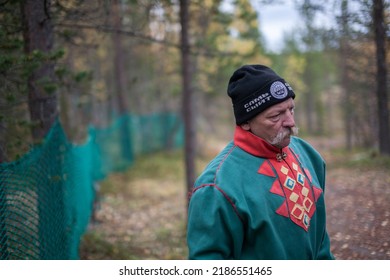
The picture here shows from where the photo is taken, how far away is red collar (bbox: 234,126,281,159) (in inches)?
96.0

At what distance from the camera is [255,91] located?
8.02ft

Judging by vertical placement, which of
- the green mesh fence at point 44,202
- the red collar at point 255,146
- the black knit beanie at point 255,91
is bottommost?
the green mesh fence at point 44,202

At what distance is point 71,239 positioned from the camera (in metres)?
4.94

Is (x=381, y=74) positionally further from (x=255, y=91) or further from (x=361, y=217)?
(x=255, y=91)

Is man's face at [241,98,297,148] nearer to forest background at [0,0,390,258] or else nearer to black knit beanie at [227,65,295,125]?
black knit beanie at [227,65,295,125]

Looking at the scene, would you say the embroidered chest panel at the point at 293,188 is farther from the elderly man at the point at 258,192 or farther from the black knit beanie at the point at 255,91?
the black knit beanie at the point at 255,91

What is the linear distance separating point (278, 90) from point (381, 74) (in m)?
5.60

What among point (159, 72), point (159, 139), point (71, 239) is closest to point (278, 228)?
point (71, 239)

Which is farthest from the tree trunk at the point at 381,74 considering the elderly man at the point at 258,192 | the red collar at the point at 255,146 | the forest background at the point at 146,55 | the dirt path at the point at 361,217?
the red collar at the point at 255,146

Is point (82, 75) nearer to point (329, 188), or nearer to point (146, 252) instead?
point (146, 252)

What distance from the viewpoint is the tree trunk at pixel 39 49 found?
15.8 feet


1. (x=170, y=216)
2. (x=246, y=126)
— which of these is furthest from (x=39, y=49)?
(x=170, y=216)

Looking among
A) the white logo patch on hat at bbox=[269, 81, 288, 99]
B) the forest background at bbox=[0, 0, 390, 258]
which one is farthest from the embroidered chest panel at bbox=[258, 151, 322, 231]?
the forest background at bbox=[0, 0, 390, 258]
